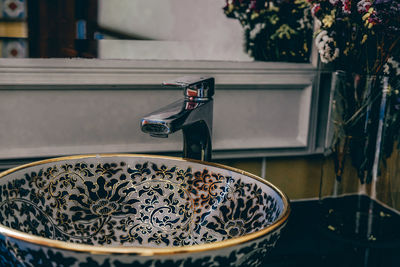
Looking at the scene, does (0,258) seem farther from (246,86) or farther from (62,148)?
(246,86)

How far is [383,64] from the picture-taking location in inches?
28.0

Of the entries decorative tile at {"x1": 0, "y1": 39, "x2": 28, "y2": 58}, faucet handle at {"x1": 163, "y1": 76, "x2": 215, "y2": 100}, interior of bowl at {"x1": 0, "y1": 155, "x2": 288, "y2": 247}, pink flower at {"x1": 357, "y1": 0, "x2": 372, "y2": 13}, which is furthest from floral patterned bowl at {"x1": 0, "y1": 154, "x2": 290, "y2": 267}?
pink flower at {"x1": 357, "y1": 0, "x2": 372, "y2": 13}

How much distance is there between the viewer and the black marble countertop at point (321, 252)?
2.14ft

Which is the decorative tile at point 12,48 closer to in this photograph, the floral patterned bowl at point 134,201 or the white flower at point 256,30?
the floral patterned bowl at point 134,201

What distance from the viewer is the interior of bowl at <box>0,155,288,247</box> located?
1.86ft

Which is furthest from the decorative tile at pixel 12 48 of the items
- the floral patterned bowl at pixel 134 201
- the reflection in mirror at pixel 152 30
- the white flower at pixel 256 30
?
the white flower at pixel 256 30

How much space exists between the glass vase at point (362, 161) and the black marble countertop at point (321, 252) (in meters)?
0.02

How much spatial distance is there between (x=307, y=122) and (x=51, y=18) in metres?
0.55

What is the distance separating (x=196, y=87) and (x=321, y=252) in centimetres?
36

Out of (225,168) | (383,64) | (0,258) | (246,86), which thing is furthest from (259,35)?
(0,258)

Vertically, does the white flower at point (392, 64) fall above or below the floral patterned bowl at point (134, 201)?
above

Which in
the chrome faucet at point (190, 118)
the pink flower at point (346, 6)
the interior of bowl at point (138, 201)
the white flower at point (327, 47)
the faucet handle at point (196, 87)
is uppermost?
the pink flower at point (346, 6)

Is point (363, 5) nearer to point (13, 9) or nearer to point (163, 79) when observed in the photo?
point (163, 79)

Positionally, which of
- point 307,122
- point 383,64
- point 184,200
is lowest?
point 184,200
